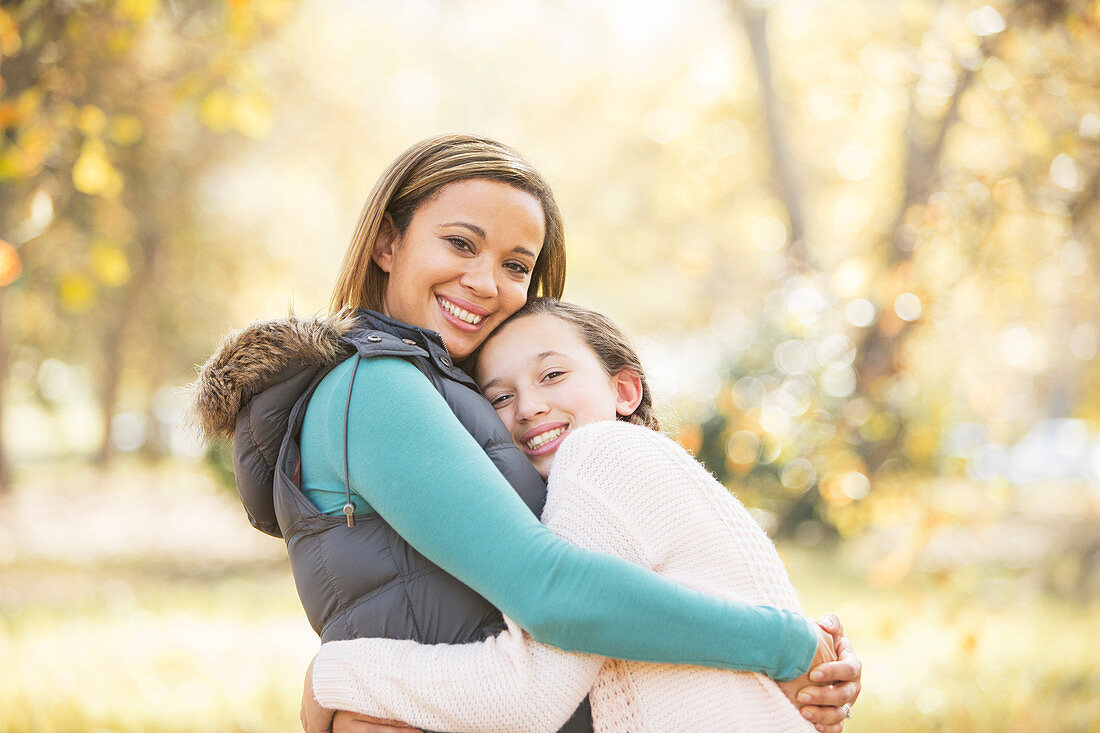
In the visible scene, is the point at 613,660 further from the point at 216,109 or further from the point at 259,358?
the point at 216,109

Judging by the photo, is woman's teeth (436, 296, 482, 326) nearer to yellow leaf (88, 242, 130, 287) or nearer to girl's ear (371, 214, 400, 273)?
girl's ear (371, 214, 400, 273)

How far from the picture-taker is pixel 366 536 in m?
1.87

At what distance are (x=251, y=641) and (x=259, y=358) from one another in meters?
5.41

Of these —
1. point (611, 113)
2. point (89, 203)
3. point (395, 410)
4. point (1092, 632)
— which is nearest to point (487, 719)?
point (395, 410)

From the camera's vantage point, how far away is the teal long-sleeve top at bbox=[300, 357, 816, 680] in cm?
167

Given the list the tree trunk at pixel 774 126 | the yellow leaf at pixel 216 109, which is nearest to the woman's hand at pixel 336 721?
the yellow leaf at pixel 216 109

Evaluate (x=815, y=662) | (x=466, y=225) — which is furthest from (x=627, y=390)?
(x=815, y=662)

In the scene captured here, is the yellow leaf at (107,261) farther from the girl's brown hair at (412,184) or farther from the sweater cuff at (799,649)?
the sweater cuff at (799,649)

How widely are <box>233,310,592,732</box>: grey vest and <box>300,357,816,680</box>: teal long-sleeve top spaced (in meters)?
0.08

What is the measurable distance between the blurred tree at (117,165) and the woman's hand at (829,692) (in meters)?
3.00

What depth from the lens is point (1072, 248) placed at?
8.52 metres

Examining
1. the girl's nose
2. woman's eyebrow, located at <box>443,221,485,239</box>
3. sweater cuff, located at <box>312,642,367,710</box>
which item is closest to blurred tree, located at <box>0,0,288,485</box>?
woman's eyebrow, located at <box>443,221,485,239</box>

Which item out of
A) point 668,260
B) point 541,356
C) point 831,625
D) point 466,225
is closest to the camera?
point 831,625

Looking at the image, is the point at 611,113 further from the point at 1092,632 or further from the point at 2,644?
the point at 2,644
